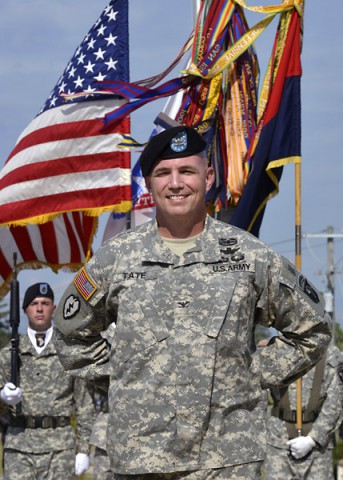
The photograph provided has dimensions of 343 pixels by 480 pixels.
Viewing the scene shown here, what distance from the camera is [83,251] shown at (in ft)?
40.3

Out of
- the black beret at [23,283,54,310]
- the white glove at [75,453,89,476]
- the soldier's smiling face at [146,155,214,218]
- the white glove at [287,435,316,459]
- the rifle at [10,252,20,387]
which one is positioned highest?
the soldier's smiling face at [146,155,214,218]

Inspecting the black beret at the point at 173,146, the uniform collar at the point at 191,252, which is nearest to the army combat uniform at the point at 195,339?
the uniform collar at the point at 191,252

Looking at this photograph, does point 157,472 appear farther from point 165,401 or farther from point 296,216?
point 296,216

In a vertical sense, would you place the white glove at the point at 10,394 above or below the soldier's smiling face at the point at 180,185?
below

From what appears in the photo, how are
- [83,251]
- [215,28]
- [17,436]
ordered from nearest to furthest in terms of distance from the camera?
[17,436]
[215,28]
[83,251]

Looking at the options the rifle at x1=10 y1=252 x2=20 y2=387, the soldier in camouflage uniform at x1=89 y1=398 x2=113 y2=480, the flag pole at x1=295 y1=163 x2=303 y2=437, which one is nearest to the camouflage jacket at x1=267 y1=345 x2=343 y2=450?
the flag pole at x1=295 y1=163 x2=303 y2=437

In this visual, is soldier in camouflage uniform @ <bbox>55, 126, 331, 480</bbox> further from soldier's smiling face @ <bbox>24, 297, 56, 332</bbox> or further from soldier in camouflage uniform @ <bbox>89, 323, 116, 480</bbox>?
soldier's smiling face @ <bbox>24, 297, 56, 332</bbox>

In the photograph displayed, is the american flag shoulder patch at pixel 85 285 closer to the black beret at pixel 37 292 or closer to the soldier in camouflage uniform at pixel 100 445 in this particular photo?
the soldier in camouflage uniform at pixel 100 445

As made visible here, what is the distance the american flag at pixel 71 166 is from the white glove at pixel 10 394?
1996 millimetres

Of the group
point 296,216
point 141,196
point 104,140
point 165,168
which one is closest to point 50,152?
point 104,140

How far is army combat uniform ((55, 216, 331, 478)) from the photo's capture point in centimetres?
453

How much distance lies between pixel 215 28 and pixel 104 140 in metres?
1.54

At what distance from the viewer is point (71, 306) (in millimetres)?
5055

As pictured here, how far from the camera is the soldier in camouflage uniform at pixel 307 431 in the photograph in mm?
10031
